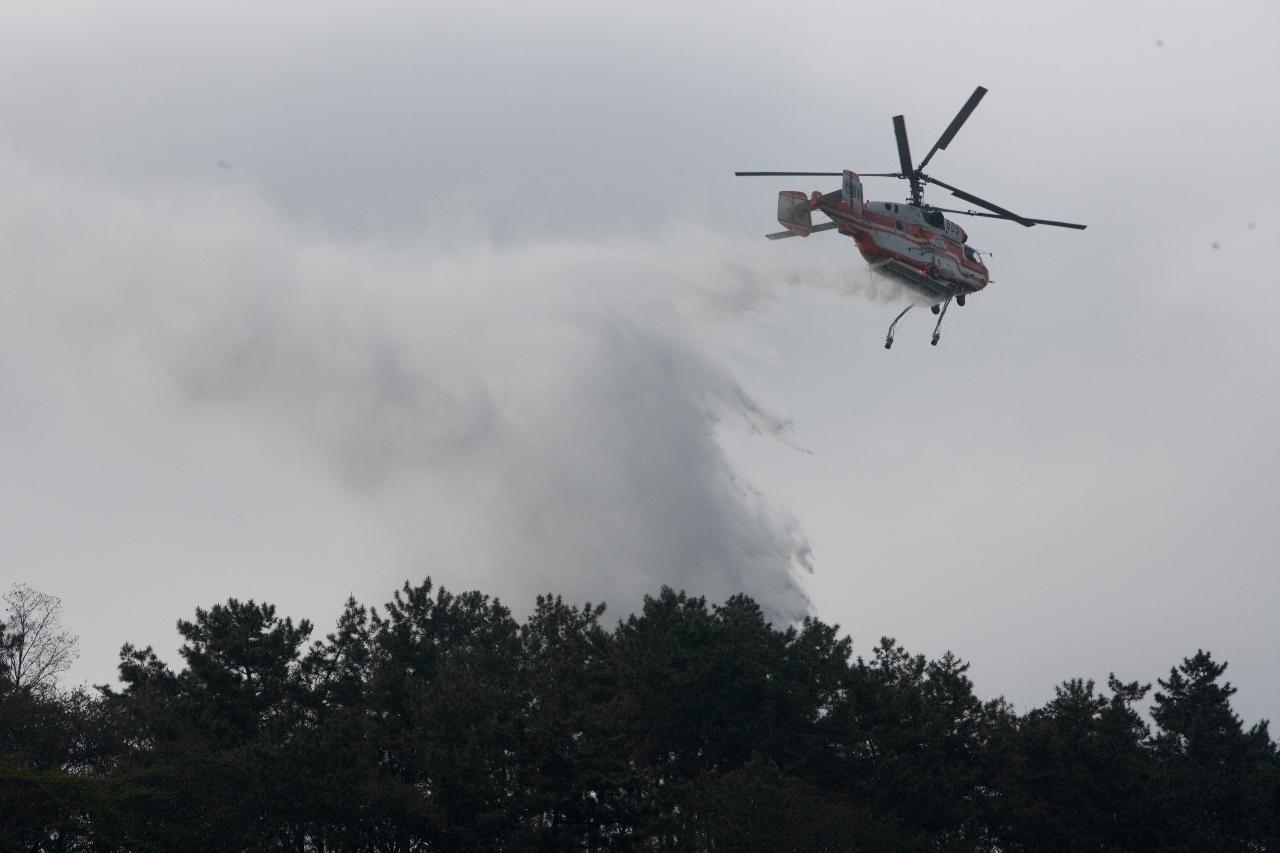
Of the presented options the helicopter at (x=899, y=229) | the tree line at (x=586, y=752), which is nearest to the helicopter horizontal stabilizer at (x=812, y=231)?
the helicopter at (x=899, y=229)

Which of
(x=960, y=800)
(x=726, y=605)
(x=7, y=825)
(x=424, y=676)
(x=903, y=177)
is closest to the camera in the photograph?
(x=7, y=825)

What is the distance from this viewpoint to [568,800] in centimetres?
5397

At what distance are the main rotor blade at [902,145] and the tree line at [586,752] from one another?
22.9 m

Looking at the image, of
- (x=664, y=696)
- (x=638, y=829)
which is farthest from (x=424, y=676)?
(x=638, y=829)

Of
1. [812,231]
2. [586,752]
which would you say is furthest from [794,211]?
[586,752]

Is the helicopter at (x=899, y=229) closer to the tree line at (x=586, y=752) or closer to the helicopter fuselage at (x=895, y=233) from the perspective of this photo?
the helicopter fuselage at (x=895, y=233)

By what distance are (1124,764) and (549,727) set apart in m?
29.6

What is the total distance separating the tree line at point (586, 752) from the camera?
54.5 meters

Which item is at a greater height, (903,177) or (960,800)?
(903,177)

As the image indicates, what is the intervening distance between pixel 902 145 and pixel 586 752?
26127 millimetres

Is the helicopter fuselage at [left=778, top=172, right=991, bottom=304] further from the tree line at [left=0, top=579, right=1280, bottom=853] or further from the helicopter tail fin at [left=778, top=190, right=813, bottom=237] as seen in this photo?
the tree line at [left=0, top=579, right=1280, bottom=853]

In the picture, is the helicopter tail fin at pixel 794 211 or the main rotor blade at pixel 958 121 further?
the helicopter tail fin at pixel 794 211

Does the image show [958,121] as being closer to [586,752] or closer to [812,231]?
[812,231]

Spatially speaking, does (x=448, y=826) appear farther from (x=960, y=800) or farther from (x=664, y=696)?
(x=960, y=800)
